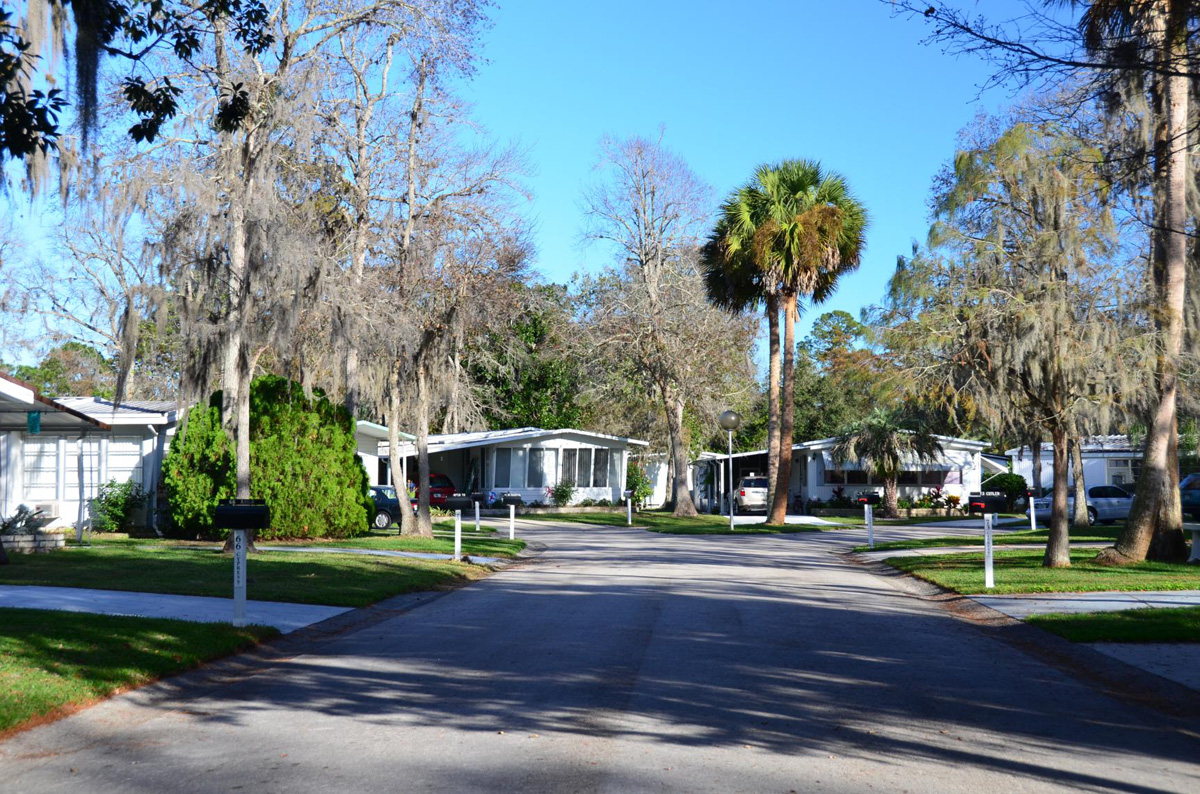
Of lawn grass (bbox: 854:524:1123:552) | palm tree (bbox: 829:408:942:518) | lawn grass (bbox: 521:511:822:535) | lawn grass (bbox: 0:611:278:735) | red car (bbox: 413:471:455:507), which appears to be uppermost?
palm tree (bbox: 829:408:942:518)

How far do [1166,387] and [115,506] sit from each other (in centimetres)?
2281

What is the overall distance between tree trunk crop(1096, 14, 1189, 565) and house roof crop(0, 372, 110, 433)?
1947cm

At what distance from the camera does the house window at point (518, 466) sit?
49312 millimetres

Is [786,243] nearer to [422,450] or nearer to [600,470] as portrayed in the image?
[422,450]

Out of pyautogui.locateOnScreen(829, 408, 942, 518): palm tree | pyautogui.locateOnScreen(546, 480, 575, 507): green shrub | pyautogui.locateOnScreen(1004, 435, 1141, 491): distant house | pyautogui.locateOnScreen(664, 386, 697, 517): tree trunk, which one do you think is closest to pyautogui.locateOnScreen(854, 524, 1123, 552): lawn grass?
pyautogui.locateOnScreen(829, 408, 942, 518): palm tree

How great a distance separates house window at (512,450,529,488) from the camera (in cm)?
4931

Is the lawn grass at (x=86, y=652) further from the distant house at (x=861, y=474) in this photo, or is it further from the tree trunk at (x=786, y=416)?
the distant house at (x=861, y=474)

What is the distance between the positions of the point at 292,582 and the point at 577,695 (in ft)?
28.4

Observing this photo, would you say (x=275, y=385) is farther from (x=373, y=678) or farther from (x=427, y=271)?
(x=373, y=678)

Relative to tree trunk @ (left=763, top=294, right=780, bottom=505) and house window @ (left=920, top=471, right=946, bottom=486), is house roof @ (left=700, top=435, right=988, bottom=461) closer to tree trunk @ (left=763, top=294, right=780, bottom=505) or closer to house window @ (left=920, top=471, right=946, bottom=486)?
house window @ (left=920, top=471, right=946, bottom=486)

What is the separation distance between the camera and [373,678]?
898cm

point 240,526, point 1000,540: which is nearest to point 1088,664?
Result: point 240,526

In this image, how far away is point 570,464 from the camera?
5062 centimetres

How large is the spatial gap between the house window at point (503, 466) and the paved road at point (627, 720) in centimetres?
3668
